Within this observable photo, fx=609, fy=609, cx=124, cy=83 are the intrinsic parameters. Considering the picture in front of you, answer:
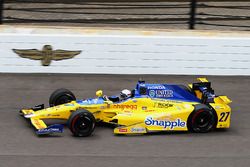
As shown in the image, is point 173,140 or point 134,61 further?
point 134,61

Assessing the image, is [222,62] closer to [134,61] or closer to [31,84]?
[134,61]

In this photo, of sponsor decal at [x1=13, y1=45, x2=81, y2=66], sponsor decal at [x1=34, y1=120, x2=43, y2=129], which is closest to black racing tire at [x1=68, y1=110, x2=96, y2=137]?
sponsor decal at [x1=34, y1=120, x2=43, y2=129]

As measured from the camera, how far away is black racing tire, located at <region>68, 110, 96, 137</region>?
8.95 meters

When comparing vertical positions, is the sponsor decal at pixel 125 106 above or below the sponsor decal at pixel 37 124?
above

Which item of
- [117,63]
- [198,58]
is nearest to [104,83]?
[117,63]

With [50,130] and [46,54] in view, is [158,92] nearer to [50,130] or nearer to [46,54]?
[50,130]

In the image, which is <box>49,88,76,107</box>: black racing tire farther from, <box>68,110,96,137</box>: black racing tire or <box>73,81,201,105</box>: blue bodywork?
<box>68,110,96,137</box>: black racing tire

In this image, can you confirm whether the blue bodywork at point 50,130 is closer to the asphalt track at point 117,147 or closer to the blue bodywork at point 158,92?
the asphalt track at point 117,147

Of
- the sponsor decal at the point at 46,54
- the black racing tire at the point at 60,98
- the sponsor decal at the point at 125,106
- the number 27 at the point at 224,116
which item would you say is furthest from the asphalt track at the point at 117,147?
the sponsor decal at the point at 46,54

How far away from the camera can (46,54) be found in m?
12.9

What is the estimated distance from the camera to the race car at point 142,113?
358 inches

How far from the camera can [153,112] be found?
9.45 m

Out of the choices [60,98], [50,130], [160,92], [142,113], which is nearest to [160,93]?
[160,92]

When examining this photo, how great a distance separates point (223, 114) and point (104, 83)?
144 inches
